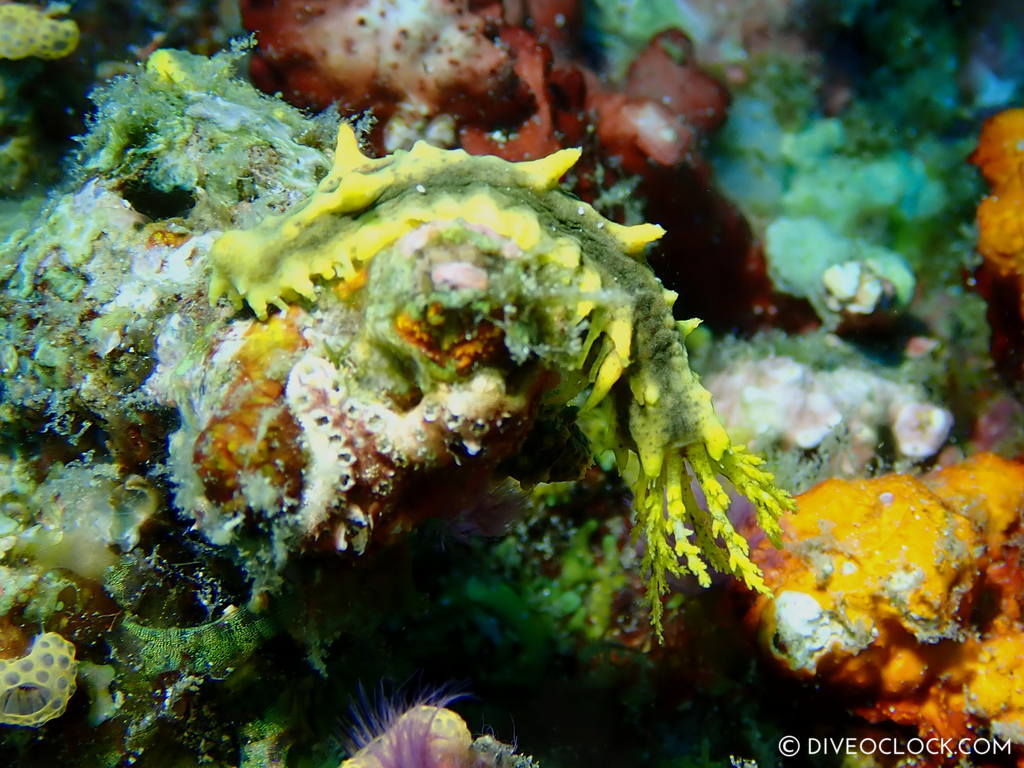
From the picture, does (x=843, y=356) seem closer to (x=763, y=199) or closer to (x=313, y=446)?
(x=763, y=199)

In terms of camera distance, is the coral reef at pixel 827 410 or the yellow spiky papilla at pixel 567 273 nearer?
the yellow spiky papilla at pixel 567 273

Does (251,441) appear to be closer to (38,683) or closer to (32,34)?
(38,683)

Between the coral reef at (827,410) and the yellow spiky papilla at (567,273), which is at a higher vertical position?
the yellow spiky papilla at (567,273)

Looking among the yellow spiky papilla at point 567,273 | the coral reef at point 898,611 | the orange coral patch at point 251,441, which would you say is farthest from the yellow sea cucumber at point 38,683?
the coral reef at point 898,611

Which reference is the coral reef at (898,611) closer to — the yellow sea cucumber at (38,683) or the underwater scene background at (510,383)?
the underwater scene background at (510,383)

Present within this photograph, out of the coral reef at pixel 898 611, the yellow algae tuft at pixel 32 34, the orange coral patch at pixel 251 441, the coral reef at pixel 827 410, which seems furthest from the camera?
the coral reef at pixel 827 410

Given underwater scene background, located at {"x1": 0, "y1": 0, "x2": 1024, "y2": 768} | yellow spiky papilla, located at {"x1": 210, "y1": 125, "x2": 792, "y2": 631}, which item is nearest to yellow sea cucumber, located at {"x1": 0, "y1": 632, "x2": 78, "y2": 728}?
underwater scene background, located at {"x1": 0, "y1": 0, "x2": 1024, "y2": 768}

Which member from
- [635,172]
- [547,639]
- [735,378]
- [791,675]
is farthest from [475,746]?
[635,172]
